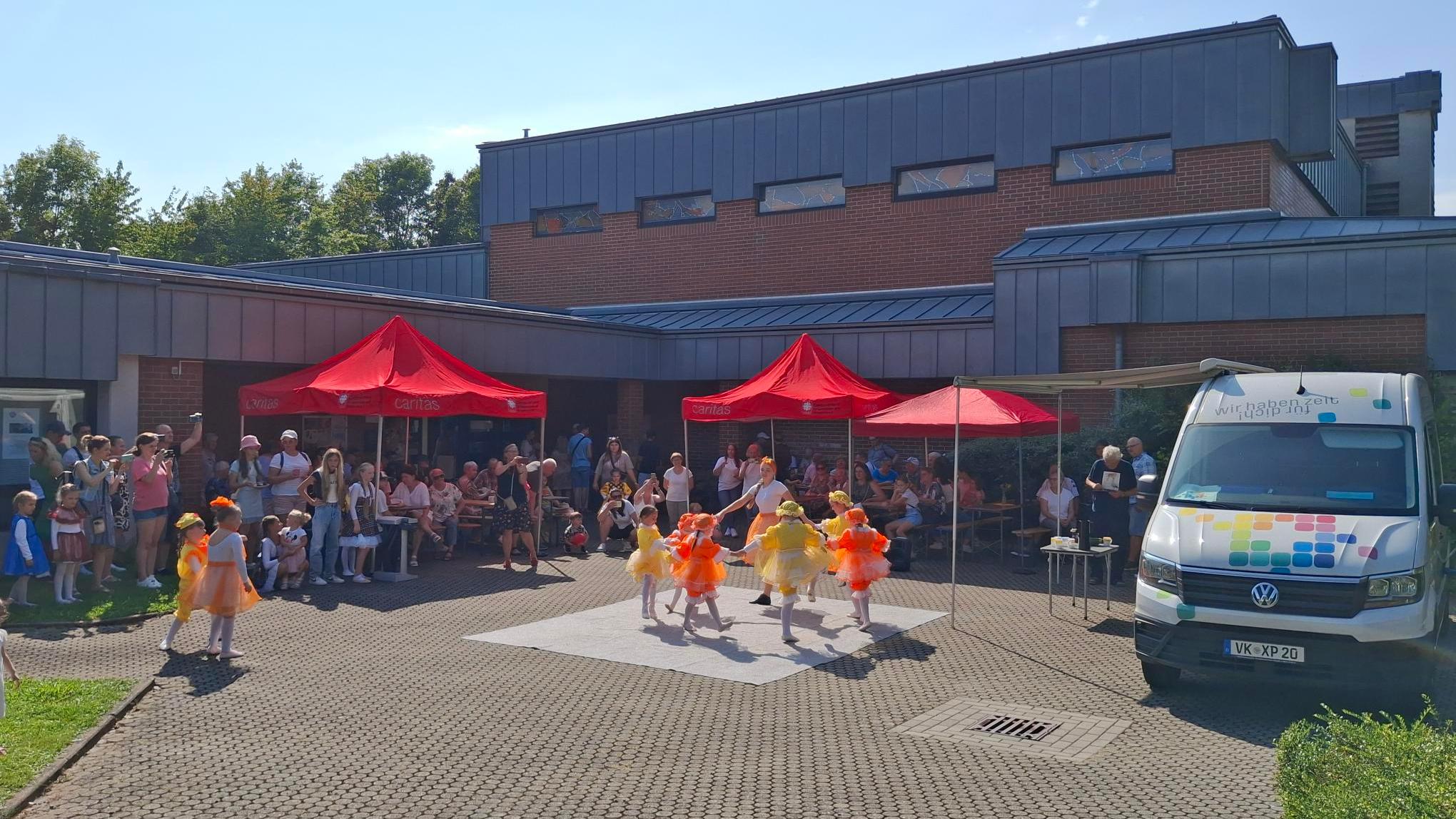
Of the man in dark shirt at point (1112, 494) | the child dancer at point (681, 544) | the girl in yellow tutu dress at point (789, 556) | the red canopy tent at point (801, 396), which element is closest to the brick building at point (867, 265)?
the red canopy tent at point (801, 396)

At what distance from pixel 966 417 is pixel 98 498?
1026 cm

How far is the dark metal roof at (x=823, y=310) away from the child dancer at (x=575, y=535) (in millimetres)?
6370

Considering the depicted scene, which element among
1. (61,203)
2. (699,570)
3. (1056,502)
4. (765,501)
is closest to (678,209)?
(1056,502)

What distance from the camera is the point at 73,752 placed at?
265 inches

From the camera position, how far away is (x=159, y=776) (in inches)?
255

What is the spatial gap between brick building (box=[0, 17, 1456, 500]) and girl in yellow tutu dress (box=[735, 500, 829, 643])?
8341 mm

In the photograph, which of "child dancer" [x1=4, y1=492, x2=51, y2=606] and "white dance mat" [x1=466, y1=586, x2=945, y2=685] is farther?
"child dancer" [x1=4, y1=492, x2=51, y2=606]

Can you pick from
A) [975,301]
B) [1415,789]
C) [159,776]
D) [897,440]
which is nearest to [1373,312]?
[975,301]

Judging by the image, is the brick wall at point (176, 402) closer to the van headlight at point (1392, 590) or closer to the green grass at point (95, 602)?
the green grass at point (95, 602)

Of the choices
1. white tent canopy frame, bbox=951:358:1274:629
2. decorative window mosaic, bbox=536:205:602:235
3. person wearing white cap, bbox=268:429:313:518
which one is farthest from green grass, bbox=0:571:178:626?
decorative window mosaic, bbox=536:205:602:235

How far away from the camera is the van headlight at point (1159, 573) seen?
822 centimetres

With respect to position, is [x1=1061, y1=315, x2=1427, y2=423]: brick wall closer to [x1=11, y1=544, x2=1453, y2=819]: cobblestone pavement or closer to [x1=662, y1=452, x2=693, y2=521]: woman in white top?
[x1=662, y1=452, x2=693, y2=521]: woman in white top

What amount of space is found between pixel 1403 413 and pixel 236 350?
43.2 feet

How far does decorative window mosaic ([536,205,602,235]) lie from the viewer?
89.9 ft
